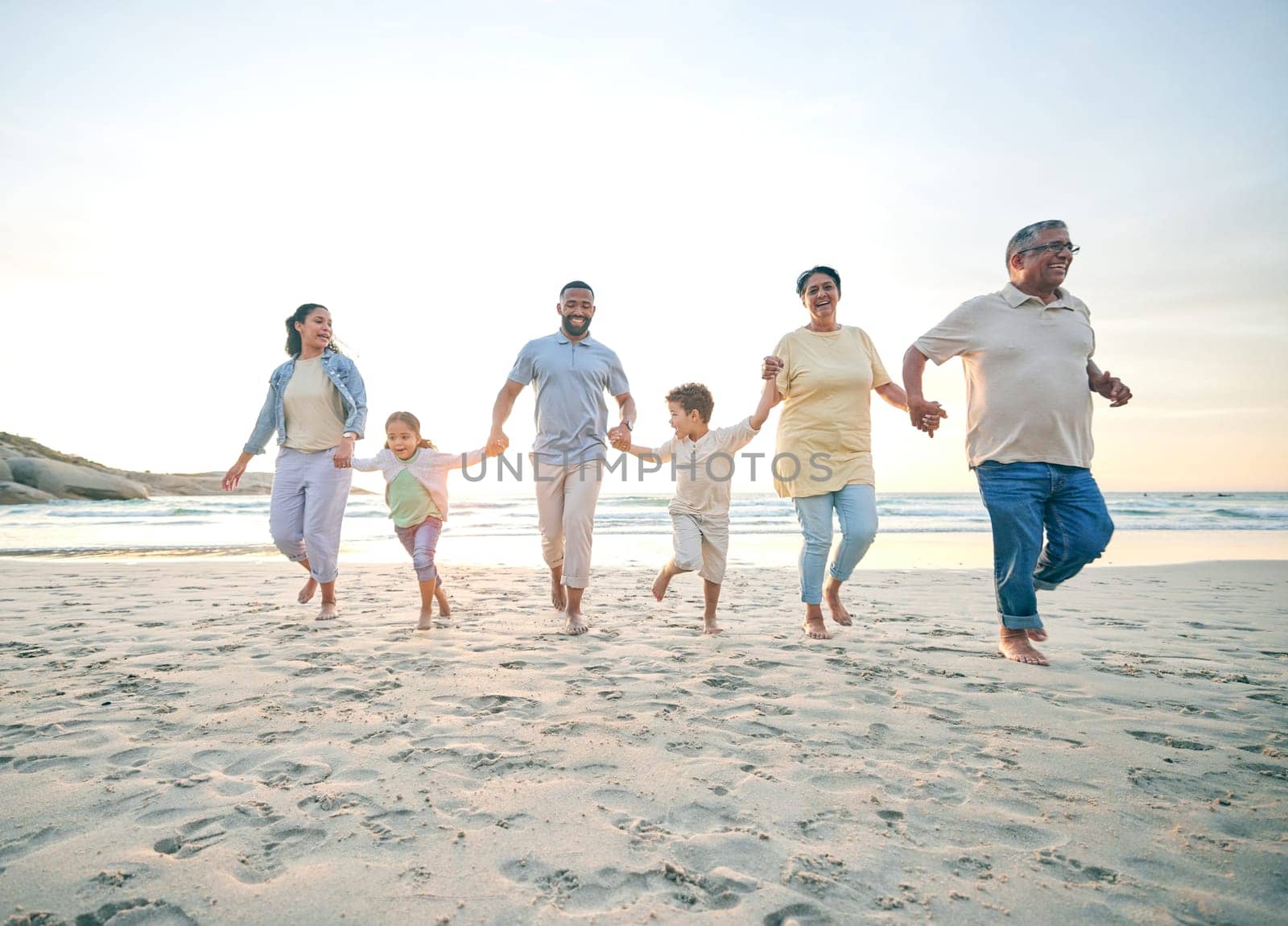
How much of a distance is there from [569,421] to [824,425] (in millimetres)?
1753

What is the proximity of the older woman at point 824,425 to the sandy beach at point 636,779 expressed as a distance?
2.06 ft

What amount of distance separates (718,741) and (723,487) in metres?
2.33

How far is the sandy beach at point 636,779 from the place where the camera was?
1569 millimetres

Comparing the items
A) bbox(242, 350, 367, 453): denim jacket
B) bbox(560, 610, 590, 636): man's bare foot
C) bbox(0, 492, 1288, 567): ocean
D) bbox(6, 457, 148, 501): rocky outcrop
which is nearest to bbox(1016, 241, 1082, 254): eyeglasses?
bbox(560, 610, 590, 636): man's bare foot

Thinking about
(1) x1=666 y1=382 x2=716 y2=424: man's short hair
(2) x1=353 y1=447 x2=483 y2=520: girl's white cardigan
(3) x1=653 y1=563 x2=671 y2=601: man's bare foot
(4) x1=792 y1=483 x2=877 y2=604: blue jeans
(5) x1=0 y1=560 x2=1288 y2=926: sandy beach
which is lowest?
(5) x1=0 y1=560 x2=1288 y2=926: sandy beach

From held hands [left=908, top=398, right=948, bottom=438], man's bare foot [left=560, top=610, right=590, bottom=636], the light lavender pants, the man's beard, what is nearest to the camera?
held hands [left=908, top=398, right=948, bottom=438]

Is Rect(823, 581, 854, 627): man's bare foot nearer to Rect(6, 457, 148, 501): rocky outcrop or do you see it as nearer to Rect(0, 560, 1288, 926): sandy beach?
Rect(0, 560, 1288, 926): sandy beach

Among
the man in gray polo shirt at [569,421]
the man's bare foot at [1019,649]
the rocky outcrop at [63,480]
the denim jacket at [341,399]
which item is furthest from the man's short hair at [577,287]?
the rocky outcrop at [63,480]

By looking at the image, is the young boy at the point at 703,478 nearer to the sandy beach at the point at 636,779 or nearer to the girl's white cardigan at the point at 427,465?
the sandy beach at the point at 636,779

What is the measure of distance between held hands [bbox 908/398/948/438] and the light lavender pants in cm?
401

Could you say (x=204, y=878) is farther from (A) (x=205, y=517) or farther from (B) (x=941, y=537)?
(A) (x=205, y=517)

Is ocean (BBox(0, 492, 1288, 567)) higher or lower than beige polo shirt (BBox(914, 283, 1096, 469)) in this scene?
lower

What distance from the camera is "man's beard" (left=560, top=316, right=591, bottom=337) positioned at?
4867mm

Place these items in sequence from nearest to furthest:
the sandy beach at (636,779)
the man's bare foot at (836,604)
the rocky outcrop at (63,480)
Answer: the sandy beach at (636,779) → the man's bare foot at (836,604) → the rocky outcrop at (63,480)
